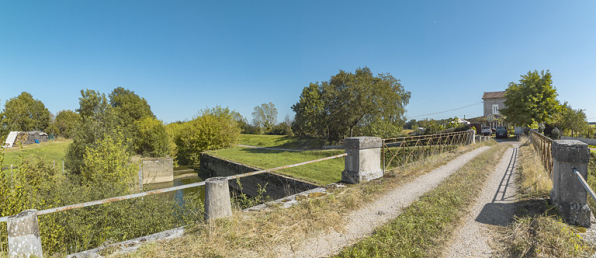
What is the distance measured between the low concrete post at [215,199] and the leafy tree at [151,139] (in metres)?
24.4

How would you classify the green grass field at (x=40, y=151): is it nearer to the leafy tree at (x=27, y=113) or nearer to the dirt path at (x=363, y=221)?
the leafy tree at (x=27, y=113)

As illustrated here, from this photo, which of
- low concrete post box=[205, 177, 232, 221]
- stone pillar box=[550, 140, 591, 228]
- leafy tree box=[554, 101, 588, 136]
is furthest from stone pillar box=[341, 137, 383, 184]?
leafy tree box=[554, 101, 588, 136]

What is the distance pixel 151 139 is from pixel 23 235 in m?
25.7

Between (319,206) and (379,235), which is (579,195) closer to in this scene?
(379,235)

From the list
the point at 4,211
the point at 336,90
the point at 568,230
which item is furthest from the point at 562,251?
the point at 336,90

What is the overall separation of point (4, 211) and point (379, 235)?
5186 millimetres

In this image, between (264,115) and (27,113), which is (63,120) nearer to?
(27,113)

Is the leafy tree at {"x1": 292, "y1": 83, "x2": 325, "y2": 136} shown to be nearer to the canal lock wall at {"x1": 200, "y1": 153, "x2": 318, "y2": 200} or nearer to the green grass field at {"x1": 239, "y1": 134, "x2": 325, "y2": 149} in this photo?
the green grass field at {"x1": 239, "y1": 134, "x2": 325, "y2": 149}

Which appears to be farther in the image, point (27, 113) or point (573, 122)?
point (27, 113)

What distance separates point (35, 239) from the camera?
248 centimetres

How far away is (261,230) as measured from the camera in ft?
10.9

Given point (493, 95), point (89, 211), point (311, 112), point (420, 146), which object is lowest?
point (89, 211)

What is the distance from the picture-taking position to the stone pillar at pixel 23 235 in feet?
7.76

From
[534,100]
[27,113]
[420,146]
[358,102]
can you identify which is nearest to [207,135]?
[358,102]
